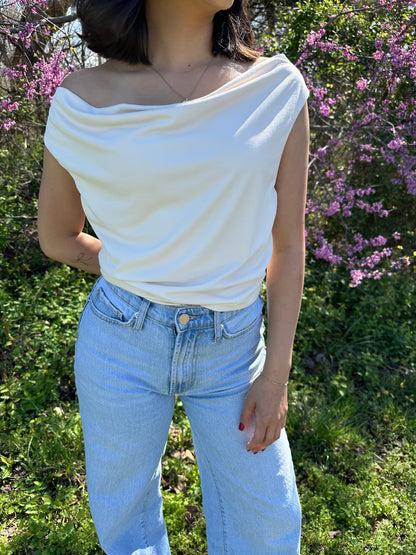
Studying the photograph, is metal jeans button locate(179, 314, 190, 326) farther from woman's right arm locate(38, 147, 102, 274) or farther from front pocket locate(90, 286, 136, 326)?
woman's right arm locate(38, 147, 102, 274)

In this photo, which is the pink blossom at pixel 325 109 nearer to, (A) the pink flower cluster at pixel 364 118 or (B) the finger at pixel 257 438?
(A) the pink flower cluster at pixel 364 118

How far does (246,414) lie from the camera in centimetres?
125

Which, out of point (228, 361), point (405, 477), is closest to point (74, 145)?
point (228, 361)

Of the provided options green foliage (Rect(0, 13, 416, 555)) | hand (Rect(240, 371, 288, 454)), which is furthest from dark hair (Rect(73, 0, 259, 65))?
green foliage (Rect(0, 13, 416, 555))

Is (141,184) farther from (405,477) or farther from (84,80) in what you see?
(405,477)

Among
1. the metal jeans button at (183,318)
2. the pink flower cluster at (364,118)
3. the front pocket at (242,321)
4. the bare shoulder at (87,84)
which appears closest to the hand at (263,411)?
the front pocket at (242,321)

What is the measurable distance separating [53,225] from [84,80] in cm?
46

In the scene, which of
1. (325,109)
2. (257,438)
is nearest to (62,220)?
(257,438)

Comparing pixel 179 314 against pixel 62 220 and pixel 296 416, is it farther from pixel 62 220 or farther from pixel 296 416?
pixel 296 416

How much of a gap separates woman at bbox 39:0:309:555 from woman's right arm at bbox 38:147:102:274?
10mm

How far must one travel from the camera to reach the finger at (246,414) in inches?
49.1

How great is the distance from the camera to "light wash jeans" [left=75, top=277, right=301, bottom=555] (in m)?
1.22

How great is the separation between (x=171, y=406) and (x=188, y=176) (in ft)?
2.10

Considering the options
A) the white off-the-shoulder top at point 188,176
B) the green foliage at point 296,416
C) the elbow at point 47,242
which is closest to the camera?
the white off-the-shoulder top at point 188,176
